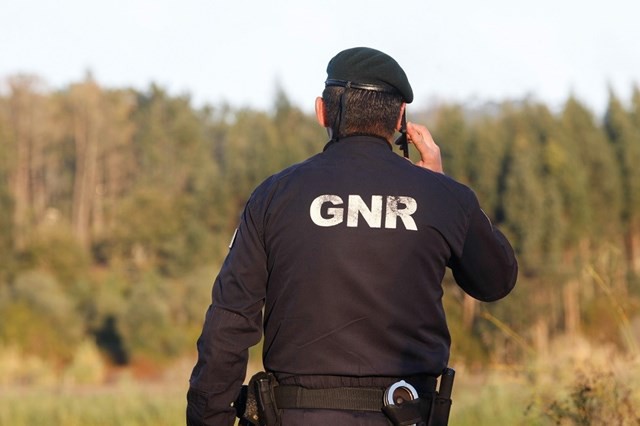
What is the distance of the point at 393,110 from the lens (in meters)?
3.96

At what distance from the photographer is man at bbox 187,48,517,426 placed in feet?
12.2

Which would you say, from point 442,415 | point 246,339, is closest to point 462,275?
point 442,415

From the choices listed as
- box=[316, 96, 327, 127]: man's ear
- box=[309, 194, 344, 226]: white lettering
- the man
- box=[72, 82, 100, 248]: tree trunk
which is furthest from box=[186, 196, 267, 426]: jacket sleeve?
box=[72, 82, 100, 248]: tree trunk

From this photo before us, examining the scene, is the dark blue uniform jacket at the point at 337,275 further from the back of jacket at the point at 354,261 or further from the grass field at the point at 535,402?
the grass field at the point at 535,402

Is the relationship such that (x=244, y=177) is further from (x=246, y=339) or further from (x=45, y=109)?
(x=246, y=339)

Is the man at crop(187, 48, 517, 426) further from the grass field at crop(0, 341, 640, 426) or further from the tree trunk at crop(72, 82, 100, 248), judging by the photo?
the tree trunk at crop(72, 82, 100, 248)

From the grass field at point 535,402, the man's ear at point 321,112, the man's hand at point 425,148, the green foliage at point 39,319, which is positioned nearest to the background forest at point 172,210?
the green foliage at point 39,319

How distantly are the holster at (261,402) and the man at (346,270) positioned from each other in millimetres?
28

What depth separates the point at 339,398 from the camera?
12.2 ft

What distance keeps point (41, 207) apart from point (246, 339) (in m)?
62.9

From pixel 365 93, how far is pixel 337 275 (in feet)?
2.10

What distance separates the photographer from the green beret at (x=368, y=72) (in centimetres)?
390

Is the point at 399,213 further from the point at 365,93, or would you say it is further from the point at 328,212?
the point at 365,93

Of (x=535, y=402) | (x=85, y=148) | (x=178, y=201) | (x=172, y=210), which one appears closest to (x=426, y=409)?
(x=535, y=402)
